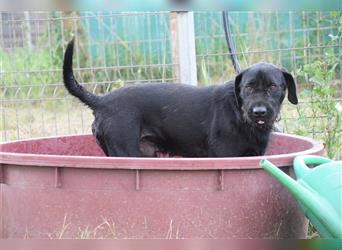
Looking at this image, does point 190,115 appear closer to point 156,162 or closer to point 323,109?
point 156,162

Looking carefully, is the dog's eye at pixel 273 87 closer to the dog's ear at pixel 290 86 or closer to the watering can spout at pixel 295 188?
the dog's ear at pixel 290 86

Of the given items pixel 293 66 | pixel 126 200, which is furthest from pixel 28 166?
pixel 293 66

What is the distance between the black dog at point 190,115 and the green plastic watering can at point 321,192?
0.66 metres

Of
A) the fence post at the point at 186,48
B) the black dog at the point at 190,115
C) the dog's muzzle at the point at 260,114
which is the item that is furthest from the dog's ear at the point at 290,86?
the fence post at the point at 186,48

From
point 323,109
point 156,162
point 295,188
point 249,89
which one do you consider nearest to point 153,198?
point 156,162

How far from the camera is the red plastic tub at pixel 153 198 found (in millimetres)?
2564

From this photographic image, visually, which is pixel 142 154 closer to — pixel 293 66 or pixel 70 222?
pixel 70 222

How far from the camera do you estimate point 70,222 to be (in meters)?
2.69

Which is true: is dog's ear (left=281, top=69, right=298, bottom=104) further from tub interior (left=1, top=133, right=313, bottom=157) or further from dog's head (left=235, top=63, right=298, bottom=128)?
→ tub interior (left=1, top=133, right=313, bottom=157)

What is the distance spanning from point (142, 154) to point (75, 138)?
58 centimetres

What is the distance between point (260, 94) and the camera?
3.02 metres

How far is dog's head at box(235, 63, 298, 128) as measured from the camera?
2980 millimetres

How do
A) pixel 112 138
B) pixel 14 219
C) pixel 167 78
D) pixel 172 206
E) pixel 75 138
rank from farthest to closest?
pixel 167 78, pixel 75 138, pixel 112 138, pixel 14 219, pixel 172 206

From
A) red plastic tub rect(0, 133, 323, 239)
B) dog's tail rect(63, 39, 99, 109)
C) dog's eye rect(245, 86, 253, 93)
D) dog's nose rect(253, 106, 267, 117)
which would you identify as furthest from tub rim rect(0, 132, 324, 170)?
dog's tail rect(63, 39, 99, 109)
